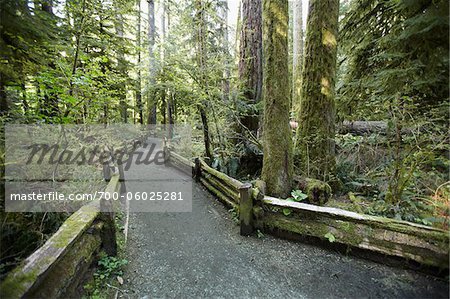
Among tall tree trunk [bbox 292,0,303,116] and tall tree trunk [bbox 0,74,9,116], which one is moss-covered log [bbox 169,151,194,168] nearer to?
tall tree trunk [bbox 0,74,9,116]

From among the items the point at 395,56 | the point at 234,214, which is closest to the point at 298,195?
the point at 234,214

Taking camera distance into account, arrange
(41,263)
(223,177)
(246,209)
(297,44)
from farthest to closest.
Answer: (297,44)
(223,177)
(246,209)
(41,263)

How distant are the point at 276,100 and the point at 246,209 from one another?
2143 millimetres

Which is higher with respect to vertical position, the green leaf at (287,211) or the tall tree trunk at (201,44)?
the tall tree trunk at (201,44)

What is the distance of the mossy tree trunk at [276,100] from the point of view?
436cm

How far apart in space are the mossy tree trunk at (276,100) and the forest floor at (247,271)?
123 centimetres

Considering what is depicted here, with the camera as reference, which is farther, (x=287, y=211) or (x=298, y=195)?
(x=298, y=195)

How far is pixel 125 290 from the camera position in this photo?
2.82 meters

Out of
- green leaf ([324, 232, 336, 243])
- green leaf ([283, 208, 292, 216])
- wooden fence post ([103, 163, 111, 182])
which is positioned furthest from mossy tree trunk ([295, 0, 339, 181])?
wooden fence post ([103, 163, 111, 182])

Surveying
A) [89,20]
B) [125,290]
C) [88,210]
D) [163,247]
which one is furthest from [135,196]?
[89,20]

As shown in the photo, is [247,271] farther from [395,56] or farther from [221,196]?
[395,56]

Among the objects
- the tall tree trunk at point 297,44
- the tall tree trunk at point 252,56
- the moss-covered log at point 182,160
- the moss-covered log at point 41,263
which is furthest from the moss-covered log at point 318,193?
the tall tree trunk at point 297,44

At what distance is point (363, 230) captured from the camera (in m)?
3.22

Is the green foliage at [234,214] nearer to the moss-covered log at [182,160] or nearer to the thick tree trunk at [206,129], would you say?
the thick tree trunk at [206,129]
